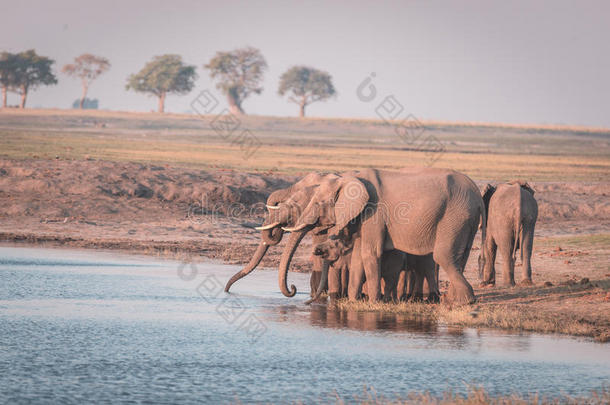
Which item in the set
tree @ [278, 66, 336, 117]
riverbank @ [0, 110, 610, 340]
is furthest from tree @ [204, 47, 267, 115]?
riverbank @ [0, 110, 610, 340]

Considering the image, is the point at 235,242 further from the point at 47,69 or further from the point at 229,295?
the point at 47,69

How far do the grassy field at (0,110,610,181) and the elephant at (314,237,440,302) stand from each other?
26.0 m

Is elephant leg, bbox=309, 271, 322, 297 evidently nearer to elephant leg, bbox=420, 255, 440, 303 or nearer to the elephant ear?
the elephant ear

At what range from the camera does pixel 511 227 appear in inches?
822

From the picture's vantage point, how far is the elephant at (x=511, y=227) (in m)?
20.7

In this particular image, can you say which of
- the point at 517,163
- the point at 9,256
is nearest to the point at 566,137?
the point at 517,163

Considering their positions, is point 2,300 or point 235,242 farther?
point 235,242

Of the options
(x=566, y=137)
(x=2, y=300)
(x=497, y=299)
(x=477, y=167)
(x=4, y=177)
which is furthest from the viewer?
(x=566, y=137)

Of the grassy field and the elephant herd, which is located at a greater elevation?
the grassy field

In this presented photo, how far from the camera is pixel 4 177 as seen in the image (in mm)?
33812

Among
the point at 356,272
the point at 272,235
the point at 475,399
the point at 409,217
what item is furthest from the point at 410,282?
the point at 475,399

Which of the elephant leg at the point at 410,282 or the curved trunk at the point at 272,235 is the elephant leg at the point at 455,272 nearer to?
the elephant leg at the point at 410,282

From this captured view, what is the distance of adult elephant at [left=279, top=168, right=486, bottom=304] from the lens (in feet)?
57.8

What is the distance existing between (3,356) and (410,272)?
905cm
